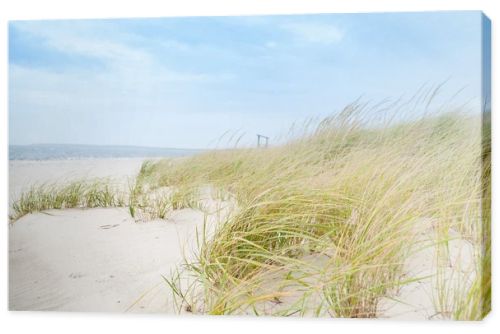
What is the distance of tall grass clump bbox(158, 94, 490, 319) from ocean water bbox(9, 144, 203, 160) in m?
0.20

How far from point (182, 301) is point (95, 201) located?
34.5 inches

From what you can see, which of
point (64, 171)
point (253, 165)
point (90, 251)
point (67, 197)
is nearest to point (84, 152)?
point (64, 171)

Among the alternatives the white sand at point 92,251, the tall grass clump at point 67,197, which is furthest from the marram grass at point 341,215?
the tall grass clump at point 67,197

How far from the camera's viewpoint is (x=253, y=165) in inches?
185

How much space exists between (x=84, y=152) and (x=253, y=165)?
1.05m

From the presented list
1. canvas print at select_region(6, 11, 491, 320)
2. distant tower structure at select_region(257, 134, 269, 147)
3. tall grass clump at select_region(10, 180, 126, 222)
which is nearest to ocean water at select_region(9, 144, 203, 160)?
canvas print at select_region(6, 11, 491, 320)

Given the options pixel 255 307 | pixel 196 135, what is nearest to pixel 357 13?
pixel 196 135

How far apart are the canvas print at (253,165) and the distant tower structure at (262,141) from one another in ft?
0.04

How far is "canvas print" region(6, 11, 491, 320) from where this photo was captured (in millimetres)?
4285

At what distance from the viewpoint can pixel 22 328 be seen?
15.9 feet

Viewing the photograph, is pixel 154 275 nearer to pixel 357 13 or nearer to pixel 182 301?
pixel 182 301

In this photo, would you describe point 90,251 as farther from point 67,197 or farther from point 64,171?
point 64,171

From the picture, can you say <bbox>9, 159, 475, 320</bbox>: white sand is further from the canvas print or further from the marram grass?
the marram grass

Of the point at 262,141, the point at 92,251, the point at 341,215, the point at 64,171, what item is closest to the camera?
the point at 341,215
